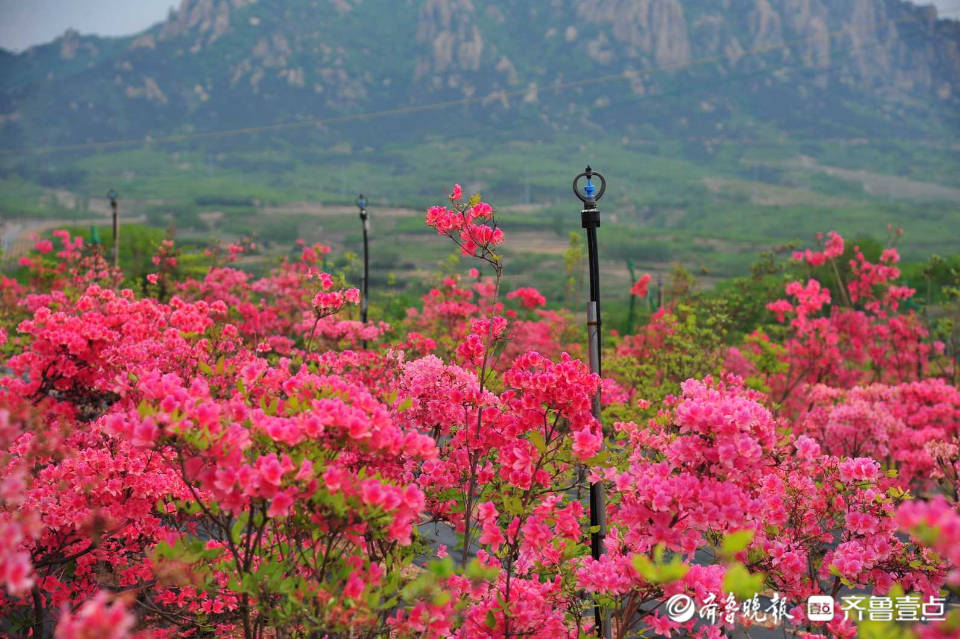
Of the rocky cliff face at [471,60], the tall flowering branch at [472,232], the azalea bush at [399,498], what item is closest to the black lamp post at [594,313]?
the azalea bush at [399,498]

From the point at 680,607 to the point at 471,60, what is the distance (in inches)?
6465

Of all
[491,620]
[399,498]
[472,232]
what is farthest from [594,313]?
[399,498]

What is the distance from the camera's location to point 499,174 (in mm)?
121125

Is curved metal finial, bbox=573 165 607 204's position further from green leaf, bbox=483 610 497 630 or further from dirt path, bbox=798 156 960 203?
dirt path, bbox=798 156 960 203

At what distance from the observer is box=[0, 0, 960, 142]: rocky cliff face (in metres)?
154

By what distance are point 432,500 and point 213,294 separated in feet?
Result: 27.0

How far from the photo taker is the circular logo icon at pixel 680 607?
2885mm

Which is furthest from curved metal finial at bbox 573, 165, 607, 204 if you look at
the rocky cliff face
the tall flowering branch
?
the rocky cliff face

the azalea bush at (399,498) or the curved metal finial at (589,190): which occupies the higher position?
the curved metal finial at (589,190)

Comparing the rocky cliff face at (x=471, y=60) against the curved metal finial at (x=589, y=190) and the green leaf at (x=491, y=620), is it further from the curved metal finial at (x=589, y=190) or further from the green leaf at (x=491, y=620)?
the green leaf at (x=491, y=620)

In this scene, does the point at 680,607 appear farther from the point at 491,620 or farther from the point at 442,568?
the point at 442,568

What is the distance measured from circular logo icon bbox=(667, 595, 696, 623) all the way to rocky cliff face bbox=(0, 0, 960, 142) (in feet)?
501

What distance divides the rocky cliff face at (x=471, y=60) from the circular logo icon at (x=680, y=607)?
153 meters

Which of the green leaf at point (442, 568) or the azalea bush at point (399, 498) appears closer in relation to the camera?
the green leaf at point (442, 568)
